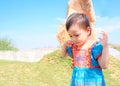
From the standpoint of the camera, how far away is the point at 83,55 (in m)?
3.15

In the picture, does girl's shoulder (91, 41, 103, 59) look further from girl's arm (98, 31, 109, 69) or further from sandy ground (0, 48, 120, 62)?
sandy ground (0, 48, 120, 62)

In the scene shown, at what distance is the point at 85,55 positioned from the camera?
3133 millimetres

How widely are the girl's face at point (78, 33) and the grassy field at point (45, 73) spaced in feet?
18.4

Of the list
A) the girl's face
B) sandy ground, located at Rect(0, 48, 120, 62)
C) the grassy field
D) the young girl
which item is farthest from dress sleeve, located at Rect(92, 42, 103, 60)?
sandy ground, located at Rect(0, 48, 120, 62)

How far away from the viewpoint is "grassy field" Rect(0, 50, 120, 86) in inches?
346

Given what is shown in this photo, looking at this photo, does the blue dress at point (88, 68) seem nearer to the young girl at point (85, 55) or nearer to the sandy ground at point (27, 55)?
the young girl at point (85, 55)

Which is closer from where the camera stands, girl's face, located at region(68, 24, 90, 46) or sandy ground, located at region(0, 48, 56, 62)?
girl's face, located at region(68, 24, 90, 46)

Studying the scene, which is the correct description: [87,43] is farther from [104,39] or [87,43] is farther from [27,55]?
[27,55]

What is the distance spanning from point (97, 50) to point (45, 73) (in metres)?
6.64

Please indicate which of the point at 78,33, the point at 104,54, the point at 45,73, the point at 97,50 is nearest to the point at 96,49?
the point at 97,50

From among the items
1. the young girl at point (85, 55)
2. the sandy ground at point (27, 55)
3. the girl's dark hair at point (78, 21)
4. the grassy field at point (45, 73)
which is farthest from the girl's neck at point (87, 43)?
the sandy ground at point (27, 55)

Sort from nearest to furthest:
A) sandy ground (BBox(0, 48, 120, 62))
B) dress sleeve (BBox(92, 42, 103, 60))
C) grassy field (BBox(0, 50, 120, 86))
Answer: dress sleeve (BBox(92, 42, 103, 60)) < grassy field (BBox(0, 50, 120, 86)) < sandy ground (BBox(0, 48, 120, 62))

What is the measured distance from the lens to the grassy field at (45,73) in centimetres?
878

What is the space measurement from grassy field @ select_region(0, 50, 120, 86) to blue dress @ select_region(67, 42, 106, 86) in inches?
217
